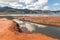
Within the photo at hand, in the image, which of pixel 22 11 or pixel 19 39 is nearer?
pixel 19 39

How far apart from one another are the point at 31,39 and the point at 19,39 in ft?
3.99

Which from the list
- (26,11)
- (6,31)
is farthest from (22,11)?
(6,31)

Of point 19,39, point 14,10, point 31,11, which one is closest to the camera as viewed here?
point 19,39

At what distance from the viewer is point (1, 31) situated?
17.2 meters

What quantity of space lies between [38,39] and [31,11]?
108m

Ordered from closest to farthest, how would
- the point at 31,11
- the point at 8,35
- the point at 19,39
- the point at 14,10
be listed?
the point at 19,39, the point at 8,35, the point at 14,10, the point at 31,11

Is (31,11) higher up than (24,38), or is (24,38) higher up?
(24,38)

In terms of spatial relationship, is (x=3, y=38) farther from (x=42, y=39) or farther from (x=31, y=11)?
(x=31, y=11)

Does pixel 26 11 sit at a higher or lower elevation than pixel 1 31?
lower

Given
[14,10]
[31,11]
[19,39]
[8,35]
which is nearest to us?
[19,39]

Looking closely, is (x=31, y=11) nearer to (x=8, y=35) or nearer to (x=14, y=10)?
(x=14, y=10)

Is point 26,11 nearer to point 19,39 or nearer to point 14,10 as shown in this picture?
point 14,10

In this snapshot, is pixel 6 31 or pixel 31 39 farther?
pixel 6 31

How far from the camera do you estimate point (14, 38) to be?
50.1 feet
